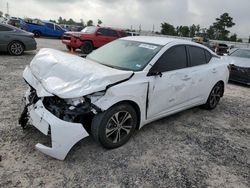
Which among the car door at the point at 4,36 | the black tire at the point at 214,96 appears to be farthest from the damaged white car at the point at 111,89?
the car door at the point at 4,36

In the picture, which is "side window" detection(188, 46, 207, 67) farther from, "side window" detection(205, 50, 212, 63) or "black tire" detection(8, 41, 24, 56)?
"black tire" detection(8, 41, 24, 56)

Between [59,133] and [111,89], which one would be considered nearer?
[59,133]

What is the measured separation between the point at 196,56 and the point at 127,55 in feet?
5.00

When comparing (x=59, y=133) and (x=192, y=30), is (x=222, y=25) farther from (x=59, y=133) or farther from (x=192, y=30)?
(x=59, y=133)

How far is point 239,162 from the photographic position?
3.35 meters

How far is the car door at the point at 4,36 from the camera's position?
9172mm

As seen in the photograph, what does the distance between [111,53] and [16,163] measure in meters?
2.33

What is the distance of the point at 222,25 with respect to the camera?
45094 millimetres

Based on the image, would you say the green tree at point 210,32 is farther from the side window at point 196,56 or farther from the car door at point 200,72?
the side window at point 196,56

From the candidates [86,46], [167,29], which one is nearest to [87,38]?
[86,46]

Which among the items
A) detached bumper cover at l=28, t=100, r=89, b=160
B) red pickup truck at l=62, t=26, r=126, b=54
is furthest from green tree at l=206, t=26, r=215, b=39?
detached bumper cover at l=28, t=100, r=89, b=160

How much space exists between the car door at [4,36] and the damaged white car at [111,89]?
6.40 meters

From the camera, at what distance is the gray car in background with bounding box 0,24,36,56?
365 inches

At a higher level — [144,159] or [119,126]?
[119,126]
